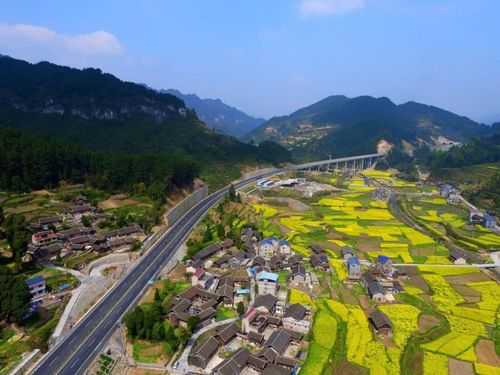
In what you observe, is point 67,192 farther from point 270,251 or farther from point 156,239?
point 270,251

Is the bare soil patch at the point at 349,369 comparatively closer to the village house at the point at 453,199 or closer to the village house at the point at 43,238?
the village house at the point at 43,238

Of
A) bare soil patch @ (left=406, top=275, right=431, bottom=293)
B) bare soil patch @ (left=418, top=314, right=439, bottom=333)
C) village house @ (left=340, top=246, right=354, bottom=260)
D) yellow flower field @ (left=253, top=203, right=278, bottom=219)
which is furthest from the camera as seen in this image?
yellow flower field @ (left=253, top=203, right=278, bottom=219)

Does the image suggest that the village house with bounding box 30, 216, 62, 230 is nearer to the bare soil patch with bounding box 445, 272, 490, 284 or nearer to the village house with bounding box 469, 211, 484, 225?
the bare soil patch with bounding box 445, 272, 490, 284

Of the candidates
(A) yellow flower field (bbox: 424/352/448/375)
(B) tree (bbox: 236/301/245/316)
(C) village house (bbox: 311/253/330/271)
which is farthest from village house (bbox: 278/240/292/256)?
(A) yellow flower field (bbox: 424/352/448/375)

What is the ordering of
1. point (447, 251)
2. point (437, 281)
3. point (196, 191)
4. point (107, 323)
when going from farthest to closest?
point (196, 191)
point (447, 251)
point (437, 281)
point (107, 323)

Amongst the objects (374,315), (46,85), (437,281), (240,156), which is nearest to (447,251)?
(437,281)
